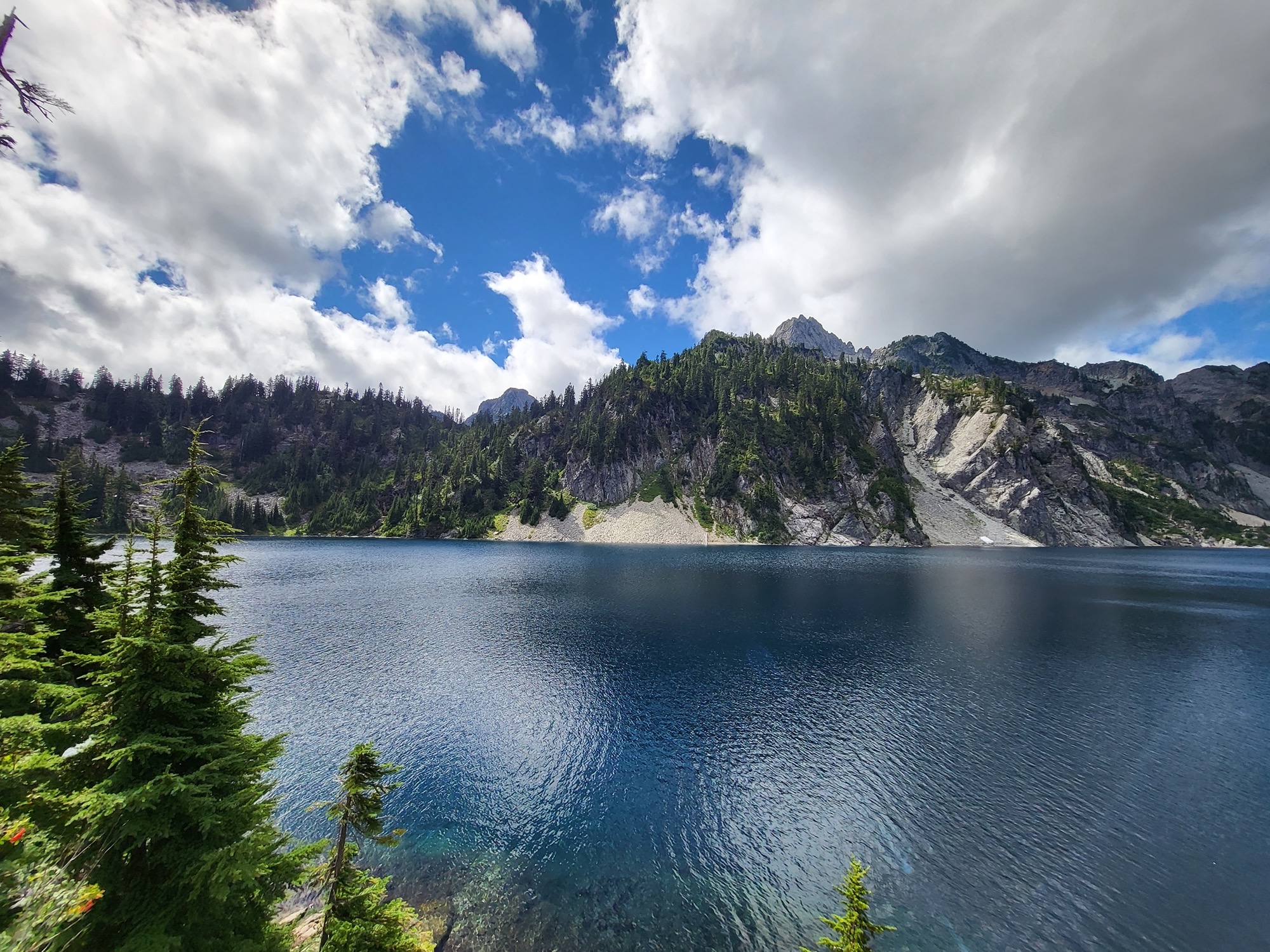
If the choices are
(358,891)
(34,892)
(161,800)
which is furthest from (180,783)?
(358,891)

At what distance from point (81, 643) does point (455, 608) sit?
56571 millimetres

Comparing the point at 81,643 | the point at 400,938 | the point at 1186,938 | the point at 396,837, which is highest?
the point at 81,643

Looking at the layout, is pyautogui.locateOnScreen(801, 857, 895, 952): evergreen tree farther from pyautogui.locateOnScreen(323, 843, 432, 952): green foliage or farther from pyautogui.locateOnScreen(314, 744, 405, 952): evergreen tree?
pyautogui.locateOnScreen(314, 744, 405, 952): evergreen tree

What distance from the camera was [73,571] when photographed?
974 inches

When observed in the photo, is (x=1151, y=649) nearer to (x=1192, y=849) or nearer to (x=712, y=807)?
(x=1192, y=849)

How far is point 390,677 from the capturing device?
47156 mm

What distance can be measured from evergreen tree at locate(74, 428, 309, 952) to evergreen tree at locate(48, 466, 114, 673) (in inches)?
695

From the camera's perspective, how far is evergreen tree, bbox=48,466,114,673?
921 inches

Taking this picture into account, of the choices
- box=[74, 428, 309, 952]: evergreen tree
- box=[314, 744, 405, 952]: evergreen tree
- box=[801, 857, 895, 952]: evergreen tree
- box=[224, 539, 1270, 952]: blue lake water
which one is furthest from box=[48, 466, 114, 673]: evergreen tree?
box=[801, 857, 895, 952]: evergreen tree

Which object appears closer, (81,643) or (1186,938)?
(1186,938)

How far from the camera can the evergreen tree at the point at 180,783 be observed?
9836 mm

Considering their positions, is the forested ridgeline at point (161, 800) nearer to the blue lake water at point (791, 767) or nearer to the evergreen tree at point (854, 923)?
the blue lake water at point (791, 767)

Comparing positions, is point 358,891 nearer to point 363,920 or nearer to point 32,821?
point 363,920

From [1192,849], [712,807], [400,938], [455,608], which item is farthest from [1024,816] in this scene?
[455,608]
